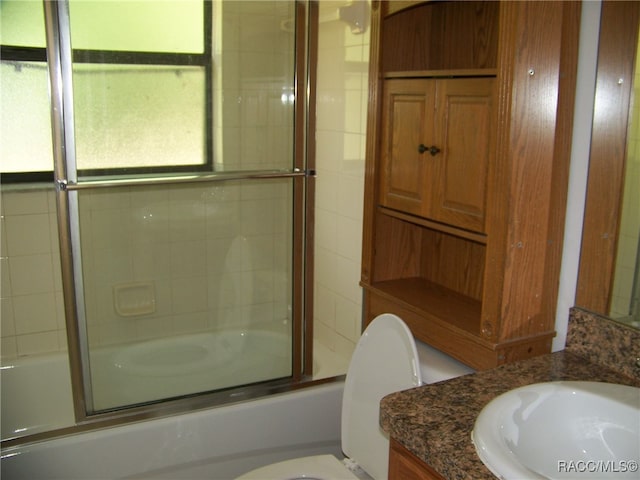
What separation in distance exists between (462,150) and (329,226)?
122 cm

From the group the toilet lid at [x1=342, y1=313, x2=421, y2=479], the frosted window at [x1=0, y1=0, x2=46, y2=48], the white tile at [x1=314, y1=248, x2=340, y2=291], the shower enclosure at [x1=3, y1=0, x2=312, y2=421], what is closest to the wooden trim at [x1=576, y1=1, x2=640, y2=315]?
the toilet lid at [x1=342, y1=313, x2=421, y2=479]

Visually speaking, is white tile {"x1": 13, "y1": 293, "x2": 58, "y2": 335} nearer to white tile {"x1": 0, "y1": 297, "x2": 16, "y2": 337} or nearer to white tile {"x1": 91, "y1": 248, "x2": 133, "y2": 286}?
white tile {"x1": 0, "y1": 297, "x2": 16, "y2": 337}

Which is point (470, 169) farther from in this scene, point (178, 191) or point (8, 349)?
point (8, 349)

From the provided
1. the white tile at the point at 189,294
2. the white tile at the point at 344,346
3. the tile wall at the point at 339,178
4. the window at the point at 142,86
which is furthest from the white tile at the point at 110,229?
the white tile at the point at 344,346

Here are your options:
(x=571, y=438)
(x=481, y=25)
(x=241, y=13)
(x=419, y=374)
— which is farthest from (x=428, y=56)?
(x=571, y=438)

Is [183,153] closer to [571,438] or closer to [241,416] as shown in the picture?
[241,416]

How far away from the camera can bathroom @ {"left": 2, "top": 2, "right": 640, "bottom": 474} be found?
8.59ft

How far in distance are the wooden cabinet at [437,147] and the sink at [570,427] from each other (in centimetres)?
49

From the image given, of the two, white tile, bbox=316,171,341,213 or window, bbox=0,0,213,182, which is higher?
window, bbox=0,0,213,182

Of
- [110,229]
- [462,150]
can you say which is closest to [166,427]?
[110,229]

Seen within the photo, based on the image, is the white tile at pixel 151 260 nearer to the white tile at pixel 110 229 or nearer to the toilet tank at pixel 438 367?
the white tile at pixel 110 229

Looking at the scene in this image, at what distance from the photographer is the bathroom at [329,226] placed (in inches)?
103

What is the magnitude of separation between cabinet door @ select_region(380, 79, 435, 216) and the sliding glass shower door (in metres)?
0.39

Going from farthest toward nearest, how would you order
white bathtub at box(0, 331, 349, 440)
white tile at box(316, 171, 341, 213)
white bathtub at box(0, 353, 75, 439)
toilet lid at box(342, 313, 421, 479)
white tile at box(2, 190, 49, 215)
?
white tile at box(316, 171, 341, 213), white tile at box(2, 190, 49, 215), white bathtub at box(0, 353, 75, 439), white bathtub at box(0, 331, 349, 440), toilet lid at box(342, 313, 421, 479)
